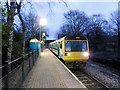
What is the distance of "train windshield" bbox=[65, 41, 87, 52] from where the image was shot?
9.09 m

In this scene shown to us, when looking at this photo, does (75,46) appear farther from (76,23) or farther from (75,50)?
(76,23)

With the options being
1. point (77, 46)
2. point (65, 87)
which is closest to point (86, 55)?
point (77, 46)

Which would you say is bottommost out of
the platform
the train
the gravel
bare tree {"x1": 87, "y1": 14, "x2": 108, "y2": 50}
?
the gravel

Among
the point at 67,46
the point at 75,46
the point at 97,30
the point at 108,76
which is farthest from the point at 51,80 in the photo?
the point at 97,30

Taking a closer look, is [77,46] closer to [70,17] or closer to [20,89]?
[20,89]

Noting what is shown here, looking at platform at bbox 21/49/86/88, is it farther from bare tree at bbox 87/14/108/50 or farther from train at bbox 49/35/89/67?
bare tree at bbox 87/14/108/50

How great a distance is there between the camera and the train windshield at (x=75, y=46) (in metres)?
9.09

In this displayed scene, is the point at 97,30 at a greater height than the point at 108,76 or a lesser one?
greater

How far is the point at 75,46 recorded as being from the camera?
29.9 feet

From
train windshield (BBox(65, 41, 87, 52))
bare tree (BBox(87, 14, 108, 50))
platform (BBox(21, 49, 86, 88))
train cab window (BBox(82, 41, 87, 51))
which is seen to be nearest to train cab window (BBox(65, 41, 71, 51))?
train windshield (BBox(65, 41, 87, 52))

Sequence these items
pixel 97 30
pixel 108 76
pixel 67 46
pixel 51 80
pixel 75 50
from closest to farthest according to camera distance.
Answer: pixel 51 80, pixel 75 50, pixel 67 46, pixel 108 76, pixel 97 30

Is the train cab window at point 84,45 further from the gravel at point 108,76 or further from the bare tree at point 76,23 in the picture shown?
the bare tree at point 76,23

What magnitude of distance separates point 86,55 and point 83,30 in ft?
70.4

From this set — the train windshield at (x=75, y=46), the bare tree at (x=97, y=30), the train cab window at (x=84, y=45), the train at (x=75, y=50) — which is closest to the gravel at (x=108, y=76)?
the train at (x=75, y=50)
